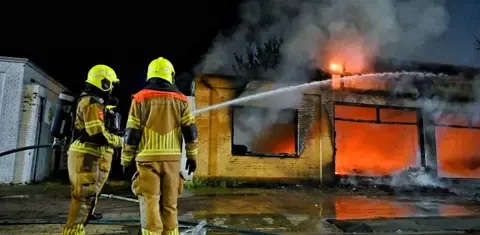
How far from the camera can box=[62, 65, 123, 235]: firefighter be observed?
11.1ft

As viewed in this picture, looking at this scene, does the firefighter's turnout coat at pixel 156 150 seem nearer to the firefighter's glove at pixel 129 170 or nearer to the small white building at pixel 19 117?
the firefighter's glove at pixel 129 170

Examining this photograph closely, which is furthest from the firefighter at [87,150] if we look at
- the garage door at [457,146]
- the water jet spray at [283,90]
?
the garage door at [457,146]

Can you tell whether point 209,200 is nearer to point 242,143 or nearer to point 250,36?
point 242,143

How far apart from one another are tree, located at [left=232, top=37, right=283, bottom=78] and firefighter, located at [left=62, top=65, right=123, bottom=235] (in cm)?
651

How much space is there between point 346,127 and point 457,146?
4.45m

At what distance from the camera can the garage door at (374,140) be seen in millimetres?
11078

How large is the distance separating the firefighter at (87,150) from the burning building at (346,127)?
19.4 ft

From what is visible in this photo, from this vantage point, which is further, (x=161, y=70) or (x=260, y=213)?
(x=260, y=213)

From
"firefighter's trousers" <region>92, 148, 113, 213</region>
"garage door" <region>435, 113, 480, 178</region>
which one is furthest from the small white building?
"garage door" <region>435, 113, 480, 178</region>

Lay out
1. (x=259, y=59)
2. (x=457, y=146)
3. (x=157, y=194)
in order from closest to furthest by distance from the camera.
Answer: (x=157, y=194)
(x=259, y=59)
(x=457, y=146)

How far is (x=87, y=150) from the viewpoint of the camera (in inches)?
140

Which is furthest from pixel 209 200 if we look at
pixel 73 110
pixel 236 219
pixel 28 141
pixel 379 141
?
pixel 379 141

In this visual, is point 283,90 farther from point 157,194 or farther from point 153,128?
point 157,194

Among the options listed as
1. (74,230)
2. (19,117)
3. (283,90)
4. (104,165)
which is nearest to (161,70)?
(104,165)
